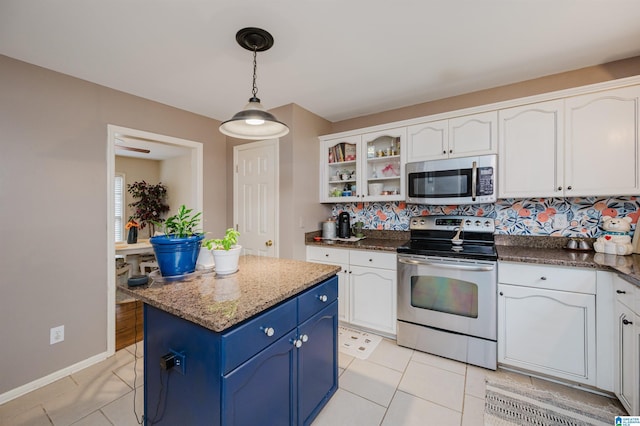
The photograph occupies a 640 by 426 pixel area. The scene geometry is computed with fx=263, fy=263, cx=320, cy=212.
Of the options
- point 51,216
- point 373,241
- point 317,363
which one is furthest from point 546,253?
point 51,216

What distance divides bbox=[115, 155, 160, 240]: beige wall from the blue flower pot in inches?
197

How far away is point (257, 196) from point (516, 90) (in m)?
2.83

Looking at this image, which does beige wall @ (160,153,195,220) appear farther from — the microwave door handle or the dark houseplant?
the microwave door handle

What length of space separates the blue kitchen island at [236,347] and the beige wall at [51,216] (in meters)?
1.41

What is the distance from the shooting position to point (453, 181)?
2.48 metres

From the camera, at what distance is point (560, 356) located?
188cm

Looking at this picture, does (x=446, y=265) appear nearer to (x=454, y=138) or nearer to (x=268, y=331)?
(x=454, y=138)

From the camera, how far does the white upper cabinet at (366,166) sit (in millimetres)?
2875

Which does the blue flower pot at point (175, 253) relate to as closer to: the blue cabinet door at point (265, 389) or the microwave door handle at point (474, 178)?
the blue cabinet door at point (265, 389)

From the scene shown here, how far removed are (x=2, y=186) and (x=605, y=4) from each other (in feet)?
13.3

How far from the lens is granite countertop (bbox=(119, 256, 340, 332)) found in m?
1.01

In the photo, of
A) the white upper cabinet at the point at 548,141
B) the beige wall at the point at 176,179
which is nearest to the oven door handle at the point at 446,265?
the white upper cabinet at the point at 548,141

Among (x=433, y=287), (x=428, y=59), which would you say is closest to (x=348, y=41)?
(x=428, y=59)

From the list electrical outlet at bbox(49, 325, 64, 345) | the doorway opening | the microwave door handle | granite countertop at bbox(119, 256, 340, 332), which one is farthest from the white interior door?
the microwave door handle
